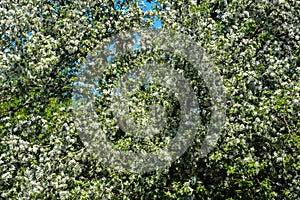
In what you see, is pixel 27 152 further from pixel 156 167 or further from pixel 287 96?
pixel 287 96

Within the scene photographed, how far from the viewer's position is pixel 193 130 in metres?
9.93

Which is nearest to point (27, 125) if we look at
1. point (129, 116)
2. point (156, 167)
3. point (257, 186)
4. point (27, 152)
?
point (27, 152)

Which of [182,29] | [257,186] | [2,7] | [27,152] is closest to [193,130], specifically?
[257,186]

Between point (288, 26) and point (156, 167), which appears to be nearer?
point (156, 167)

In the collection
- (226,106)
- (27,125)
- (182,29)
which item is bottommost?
(27,125)

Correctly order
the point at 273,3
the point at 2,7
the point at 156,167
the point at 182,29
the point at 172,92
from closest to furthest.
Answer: the point at 156,167 → the point at 172,92 → the point at 182,29 → the point at 273,3 → the point at 2,7

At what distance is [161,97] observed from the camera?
10.4 meters

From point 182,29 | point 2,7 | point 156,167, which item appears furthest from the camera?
point 2,7

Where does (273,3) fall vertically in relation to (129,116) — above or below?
above

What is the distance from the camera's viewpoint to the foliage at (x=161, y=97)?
9898mm

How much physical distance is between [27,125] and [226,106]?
509 centimetres

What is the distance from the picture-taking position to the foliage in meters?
9.90

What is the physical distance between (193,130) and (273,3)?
4.67 meters

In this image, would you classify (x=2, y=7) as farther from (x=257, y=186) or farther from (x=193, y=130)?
(x=257, y=186)
